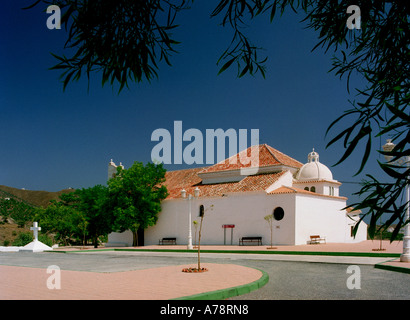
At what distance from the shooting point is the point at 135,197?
40.6 metres

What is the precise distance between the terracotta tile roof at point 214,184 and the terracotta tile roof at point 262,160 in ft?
5.19

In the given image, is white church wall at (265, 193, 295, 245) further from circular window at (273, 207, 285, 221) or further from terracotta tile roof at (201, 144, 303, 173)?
terracotta tile roof at (201, 144, 303, 173)

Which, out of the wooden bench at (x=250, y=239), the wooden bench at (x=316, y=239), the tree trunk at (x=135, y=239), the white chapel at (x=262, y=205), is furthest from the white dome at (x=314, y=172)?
the tree trunk at (x=135, y=239)

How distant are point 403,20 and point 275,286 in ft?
25.1

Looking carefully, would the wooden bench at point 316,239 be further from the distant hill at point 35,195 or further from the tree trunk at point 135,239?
the distant hill at point 35,195

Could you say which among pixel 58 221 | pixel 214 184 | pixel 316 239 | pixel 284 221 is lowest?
pixel 316 239

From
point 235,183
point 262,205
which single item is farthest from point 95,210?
point 262,205

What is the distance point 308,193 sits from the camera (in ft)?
114

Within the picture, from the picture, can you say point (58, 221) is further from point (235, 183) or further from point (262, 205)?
point (262, 205)

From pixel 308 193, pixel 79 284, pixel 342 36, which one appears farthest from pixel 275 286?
pixel 308 193

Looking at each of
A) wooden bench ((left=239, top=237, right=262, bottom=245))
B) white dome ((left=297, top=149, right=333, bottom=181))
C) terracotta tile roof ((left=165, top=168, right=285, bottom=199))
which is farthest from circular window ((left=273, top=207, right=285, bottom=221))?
white dome ((left=297, top=149, right=333, bottom=181))

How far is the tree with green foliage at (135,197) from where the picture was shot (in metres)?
39.2

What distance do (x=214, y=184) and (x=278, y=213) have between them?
28.9 feet
